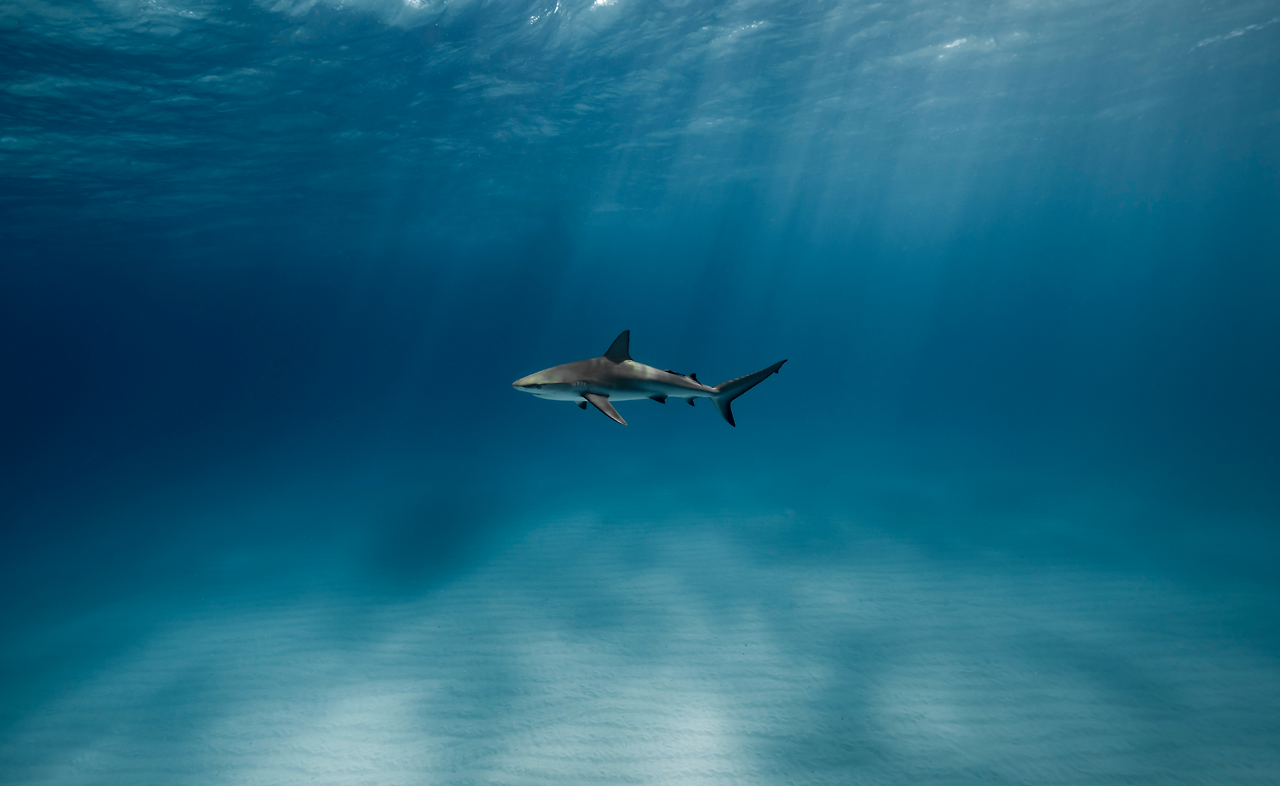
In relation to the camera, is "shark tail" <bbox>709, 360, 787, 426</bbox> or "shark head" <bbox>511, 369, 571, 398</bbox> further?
"shark tail" <bbox>709, 360, 787, 426</bbox>

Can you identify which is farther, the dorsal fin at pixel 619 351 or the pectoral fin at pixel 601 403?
the dorsal fin at pixel 619 351

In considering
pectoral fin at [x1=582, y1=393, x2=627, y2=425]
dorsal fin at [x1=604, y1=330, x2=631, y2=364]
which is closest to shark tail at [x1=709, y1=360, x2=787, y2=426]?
dorsal fin at [x1=604, y1=330, x2=631, y2=364]

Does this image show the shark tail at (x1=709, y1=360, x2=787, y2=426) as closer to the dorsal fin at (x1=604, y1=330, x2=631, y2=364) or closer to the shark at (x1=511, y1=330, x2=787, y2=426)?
the shark at (x1=511, y1=330, x2=787, y2=426)

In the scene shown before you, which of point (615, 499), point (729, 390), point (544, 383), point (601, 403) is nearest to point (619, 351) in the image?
point (601, 403)

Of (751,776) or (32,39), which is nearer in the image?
(751,776)

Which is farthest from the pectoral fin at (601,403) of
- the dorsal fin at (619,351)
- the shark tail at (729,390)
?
the shark tail at (729,390)

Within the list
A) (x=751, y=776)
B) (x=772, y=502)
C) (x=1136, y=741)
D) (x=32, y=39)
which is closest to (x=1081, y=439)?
(x=772, y=502)

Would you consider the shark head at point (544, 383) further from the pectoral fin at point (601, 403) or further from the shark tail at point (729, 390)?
the shark tail at point (729, 390)

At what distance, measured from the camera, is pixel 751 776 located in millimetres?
5227

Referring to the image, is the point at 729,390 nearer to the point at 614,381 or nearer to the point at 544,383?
the point at 614,381

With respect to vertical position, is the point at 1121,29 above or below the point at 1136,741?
above

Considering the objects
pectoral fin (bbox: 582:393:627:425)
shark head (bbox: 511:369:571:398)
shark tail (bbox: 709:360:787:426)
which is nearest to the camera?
pectoral fin (bbox: 582:393:627:425)

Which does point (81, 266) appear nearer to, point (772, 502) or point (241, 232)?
point (241, 232)

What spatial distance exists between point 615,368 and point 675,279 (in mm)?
99972
